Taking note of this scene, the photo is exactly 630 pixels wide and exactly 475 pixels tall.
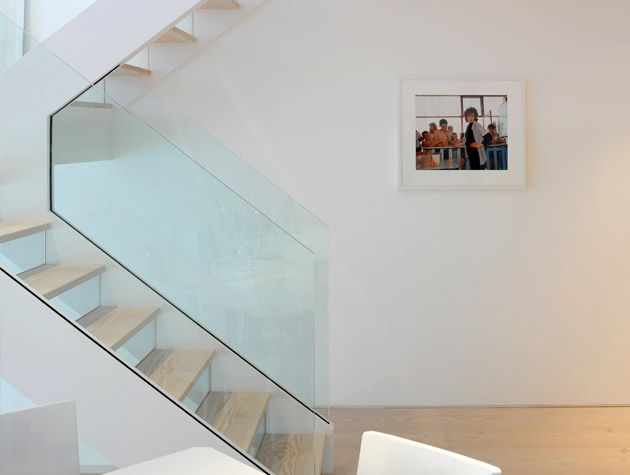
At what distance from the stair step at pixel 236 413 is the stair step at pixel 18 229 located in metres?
0.93

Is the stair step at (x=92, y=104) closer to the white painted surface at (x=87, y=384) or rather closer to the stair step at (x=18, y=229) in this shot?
the stair step at (x=18, y=229)

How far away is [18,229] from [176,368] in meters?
0.81

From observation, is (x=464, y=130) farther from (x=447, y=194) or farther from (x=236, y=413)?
(x=236, y=413)

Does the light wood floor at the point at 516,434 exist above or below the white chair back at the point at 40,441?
below

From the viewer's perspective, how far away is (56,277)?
318 centimetres

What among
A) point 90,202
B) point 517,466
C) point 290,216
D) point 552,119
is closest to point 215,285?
point 90,202

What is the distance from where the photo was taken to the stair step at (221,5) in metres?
5.16

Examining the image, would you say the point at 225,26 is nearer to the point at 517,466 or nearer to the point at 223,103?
the point at 223,103

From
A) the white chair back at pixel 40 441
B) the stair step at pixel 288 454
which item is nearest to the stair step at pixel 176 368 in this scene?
the stair step at pixel 288 454

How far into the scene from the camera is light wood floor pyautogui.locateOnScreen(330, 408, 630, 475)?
4.39 m

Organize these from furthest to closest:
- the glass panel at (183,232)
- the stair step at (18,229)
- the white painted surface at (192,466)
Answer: the glass panel at (183,232), the stair step at (18,229), the white painted surface at (192,466)

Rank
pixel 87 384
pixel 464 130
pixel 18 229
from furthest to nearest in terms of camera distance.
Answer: pixel 464 130
pixel 87 384
pixel 18 229

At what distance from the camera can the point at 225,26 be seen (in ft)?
17.6

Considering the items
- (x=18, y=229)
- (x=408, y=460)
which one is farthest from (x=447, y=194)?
(x=408, y=460)
